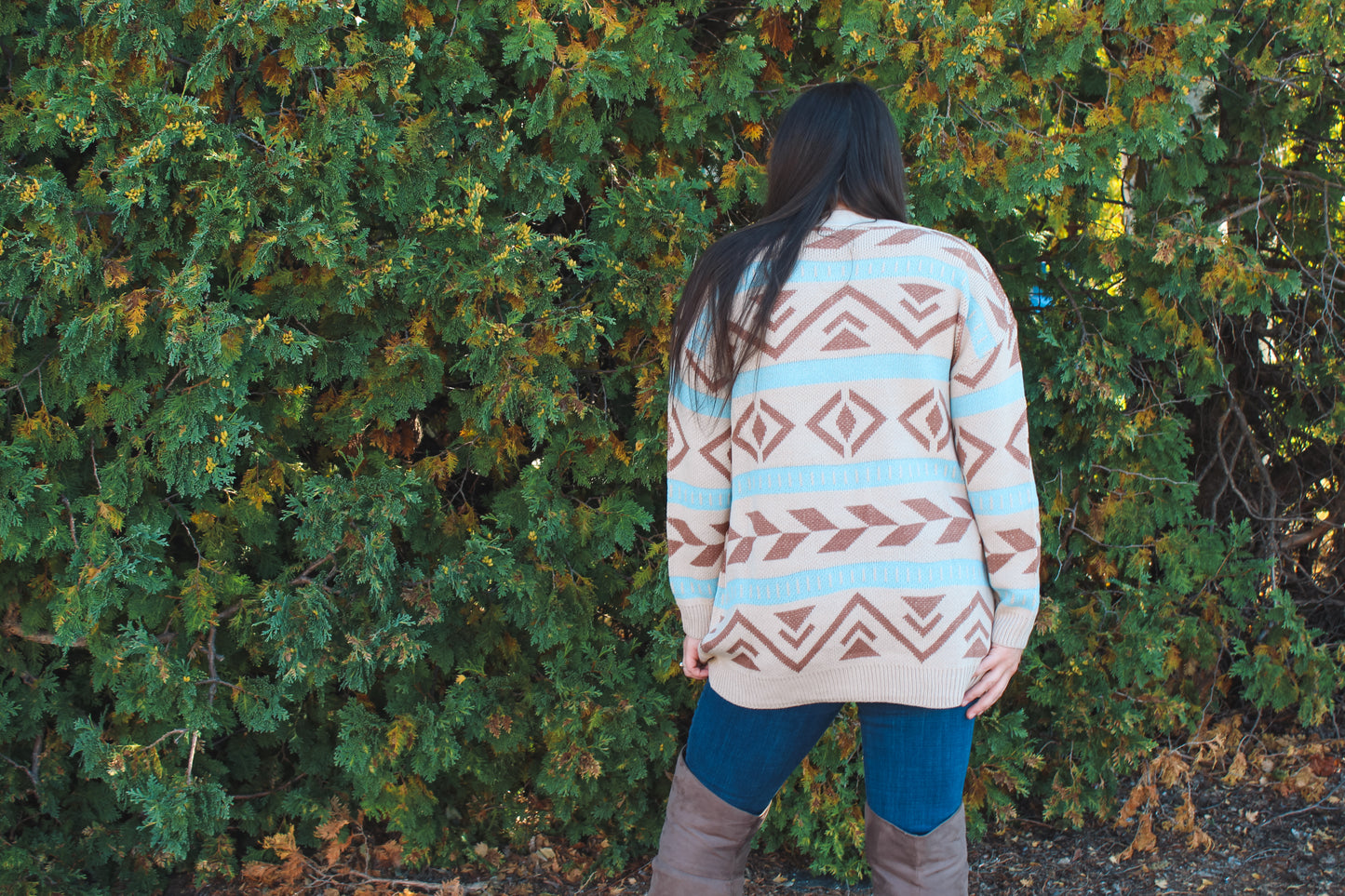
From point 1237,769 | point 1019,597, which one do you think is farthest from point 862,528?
point 1237,769

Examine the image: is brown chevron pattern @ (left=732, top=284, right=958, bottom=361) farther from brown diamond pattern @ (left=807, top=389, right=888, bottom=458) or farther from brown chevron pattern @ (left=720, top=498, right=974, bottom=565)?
brown chevron pattern @ (left=720, top=498, right=974, bottom=565)

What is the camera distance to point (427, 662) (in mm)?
2938

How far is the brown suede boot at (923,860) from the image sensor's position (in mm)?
1589

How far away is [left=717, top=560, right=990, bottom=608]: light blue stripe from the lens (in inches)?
60.7

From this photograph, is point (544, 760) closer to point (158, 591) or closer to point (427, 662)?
point (427, 662)

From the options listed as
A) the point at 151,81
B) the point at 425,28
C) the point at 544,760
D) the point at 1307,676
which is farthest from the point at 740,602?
the point at 1307,676

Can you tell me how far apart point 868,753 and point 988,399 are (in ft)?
1.95

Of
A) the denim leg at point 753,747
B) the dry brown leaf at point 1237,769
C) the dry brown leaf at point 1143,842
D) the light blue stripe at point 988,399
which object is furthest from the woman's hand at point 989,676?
the dry brown leaf at point 1237,769

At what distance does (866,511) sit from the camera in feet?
5.12

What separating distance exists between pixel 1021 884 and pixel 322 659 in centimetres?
207

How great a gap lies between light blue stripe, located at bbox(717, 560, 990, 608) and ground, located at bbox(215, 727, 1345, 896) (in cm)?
177

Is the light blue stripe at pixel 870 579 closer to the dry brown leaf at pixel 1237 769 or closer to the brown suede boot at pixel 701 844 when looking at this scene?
the brown suede boot at pixel 701 844

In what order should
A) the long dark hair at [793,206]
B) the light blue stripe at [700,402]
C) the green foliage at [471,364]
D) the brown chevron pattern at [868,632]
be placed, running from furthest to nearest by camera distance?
the green foliage at [471,364], the light blue stripe at [700,402], the long dark hair at [793,206], the brown chevron pattern at [868,632]

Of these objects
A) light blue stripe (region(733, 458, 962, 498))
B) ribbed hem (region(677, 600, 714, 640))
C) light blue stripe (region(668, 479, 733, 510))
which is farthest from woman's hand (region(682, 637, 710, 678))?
light blue stripe (region(733, 458, 962, 498))
